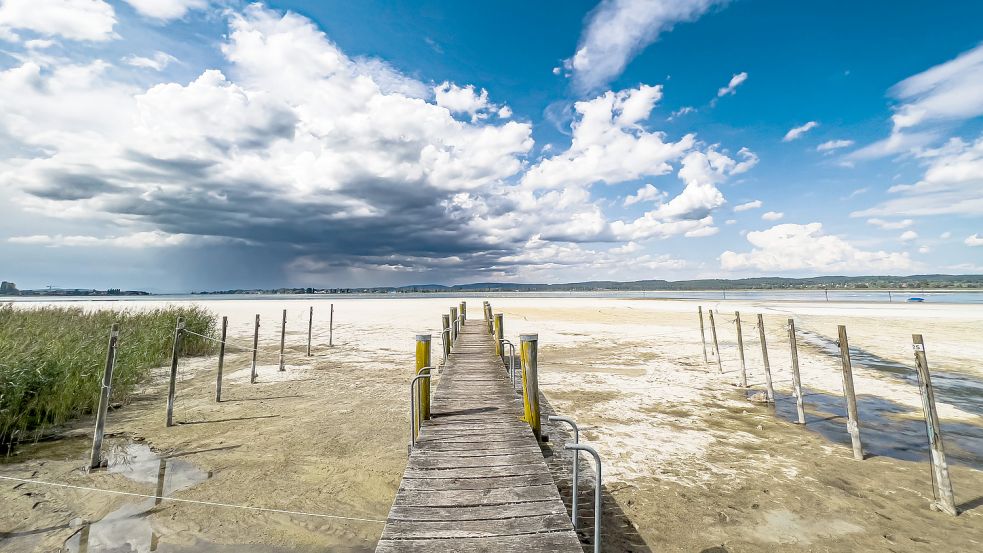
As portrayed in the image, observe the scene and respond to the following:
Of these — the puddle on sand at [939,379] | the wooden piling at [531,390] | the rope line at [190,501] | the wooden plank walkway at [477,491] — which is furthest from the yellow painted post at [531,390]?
the puddle on sand at [939,379]

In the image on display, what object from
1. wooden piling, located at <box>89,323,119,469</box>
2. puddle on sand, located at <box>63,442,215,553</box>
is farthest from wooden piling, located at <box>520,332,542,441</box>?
wooden piling, located at <box>89,323,119,469</box>

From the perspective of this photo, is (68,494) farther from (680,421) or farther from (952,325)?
(952,325)

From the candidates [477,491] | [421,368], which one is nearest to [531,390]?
[421,368]

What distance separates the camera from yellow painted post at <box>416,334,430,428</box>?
21.9 ft

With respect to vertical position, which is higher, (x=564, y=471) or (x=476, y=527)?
(x=476, y=527)

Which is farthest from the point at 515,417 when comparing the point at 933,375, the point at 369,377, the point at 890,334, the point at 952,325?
the point at 952,325

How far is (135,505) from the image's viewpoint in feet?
18.7

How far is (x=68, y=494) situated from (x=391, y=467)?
4.81 metres

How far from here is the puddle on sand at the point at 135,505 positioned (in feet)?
15.9

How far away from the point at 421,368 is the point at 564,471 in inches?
124

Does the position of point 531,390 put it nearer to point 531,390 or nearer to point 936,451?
point 531,390

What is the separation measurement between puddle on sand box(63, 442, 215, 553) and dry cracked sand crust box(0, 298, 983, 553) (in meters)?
0.03

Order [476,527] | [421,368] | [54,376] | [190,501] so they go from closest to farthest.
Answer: [476,527] < [190,501] < [421,368] < [54,376]

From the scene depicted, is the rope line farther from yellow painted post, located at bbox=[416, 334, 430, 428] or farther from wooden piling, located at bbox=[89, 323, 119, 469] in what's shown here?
yellow painted post, located at bbox=[416, 334, 430, 428]
